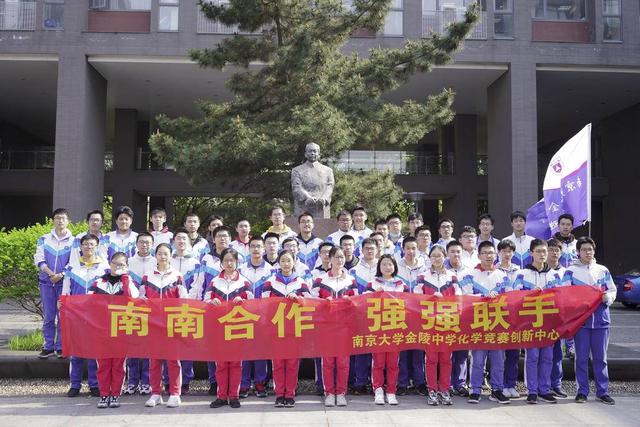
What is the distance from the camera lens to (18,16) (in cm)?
1889

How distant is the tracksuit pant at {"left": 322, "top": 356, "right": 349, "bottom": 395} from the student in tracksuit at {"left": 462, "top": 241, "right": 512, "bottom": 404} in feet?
4.30

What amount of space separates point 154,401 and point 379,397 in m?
2.23

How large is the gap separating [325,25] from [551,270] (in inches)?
295

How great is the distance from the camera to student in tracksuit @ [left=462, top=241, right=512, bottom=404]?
648 cm

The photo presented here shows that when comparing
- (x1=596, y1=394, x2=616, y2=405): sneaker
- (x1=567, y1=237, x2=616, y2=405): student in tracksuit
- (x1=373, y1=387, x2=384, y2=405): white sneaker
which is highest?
(x1=567, y1=237, x2=616, y2=405): student in tracksuit

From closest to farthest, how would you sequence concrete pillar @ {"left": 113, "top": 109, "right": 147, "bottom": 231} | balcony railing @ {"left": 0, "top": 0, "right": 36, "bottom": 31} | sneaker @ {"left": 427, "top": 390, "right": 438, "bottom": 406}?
sneaker @ {"left": 427, "top": 390, "right": 438, "bottom": 406}
balcony railing @ {"left": 0, "top": 0, "right": 36, "bottom": 31}
concrete pillar @ {"left": 113, "top": 109, "right": 147, "bottom": 231}

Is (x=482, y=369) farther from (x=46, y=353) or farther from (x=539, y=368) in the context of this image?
(x=46, y=353)

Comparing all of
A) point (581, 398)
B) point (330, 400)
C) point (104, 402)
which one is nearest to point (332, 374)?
point (330, 400)

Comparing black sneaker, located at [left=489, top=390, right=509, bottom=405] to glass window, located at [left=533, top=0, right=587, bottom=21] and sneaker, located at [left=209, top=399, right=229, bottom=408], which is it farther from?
glass window, located at [left=533, top=0, right=587, bottom=21]

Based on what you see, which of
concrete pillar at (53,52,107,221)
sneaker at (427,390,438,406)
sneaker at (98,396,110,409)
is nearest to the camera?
sneaker at (98,396,110,409)

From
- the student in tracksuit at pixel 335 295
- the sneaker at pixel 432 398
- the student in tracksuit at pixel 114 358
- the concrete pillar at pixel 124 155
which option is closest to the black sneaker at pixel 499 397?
the sneaker at pixel 432 398

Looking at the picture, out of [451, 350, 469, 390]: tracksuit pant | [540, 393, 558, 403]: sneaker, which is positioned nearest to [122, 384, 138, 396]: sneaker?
[451, 350, 469, 390]: tracksuit pant

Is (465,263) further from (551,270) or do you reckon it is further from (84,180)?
(84,180)

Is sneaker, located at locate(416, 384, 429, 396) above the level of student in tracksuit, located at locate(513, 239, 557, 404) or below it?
below
